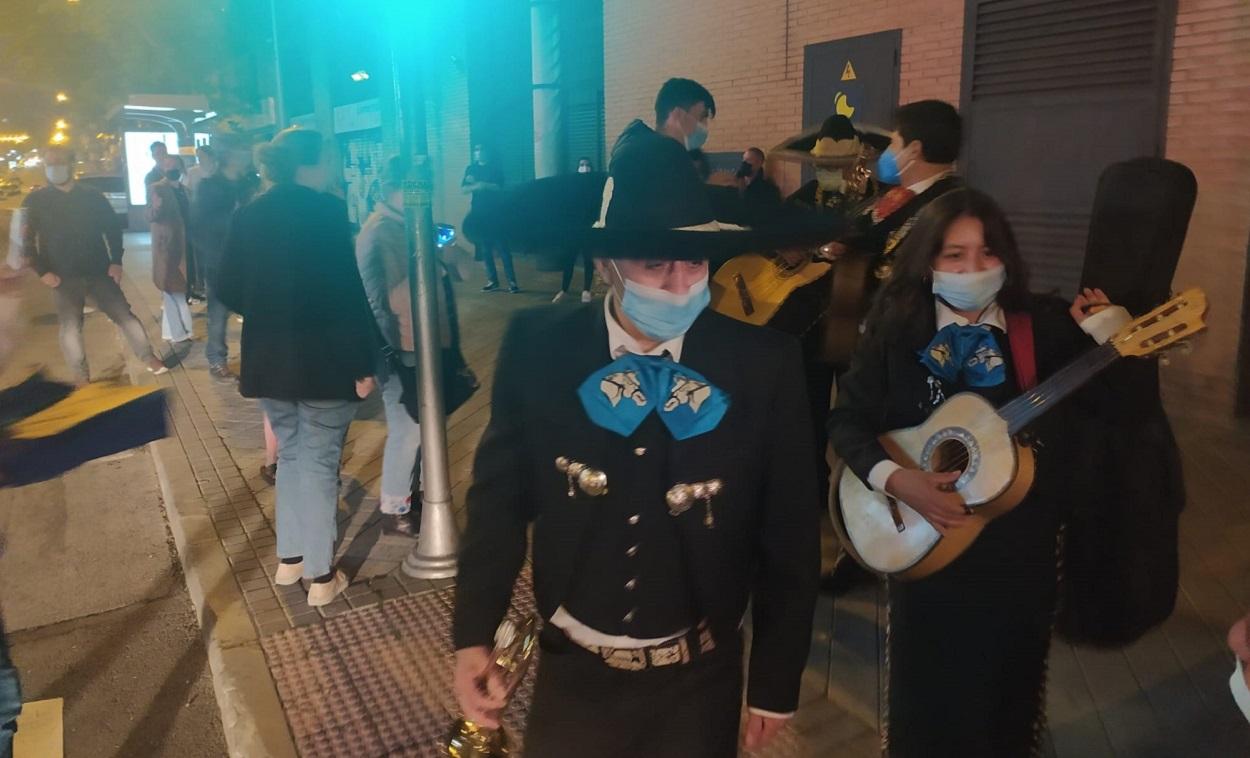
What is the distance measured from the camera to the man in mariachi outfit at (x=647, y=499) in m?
1.94

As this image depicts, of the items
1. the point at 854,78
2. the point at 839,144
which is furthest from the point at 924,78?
the point at 839,144

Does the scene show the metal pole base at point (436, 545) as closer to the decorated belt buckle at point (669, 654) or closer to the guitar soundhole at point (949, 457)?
the guitar soundhole at point (949, 457)

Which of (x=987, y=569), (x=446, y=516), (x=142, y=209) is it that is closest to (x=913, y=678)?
(x=987, y=569)

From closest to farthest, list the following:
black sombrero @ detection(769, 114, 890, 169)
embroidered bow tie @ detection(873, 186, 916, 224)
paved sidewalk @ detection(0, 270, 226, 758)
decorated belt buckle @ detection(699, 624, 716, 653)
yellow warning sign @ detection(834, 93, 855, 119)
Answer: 1. decorated belt buckle @ detection(699, 624, 716, 653)
2. paved sidewalk @ detection(0, 270, 226, 758)
3. embroidered bow tie @ detection(873, 186, 916, 224)
4. black sombrero @ detection(769, 114, 890, 169)
5. yellow warning sign @ detection(834, 93, 855, 119)

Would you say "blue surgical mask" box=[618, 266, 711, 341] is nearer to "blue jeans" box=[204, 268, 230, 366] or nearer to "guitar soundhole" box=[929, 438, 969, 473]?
"guitar soundhole" box=[929, 438, 969, 473]

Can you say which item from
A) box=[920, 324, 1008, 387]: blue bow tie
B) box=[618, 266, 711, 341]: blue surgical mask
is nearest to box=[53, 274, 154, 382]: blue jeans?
box=[618, 266, 711, 341]: blue surgical mask

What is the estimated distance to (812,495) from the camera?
207cm

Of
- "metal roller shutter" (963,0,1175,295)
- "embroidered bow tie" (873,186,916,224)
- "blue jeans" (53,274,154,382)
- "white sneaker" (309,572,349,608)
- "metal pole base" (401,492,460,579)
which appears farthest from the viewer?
"blue jeans" (53,274,154,382)

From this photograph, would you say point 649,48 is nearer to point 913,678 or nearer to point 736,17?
point 736,17

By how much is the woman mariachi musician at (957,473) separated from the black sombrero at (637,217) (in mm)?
555

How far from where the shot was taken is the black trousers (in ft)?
6.57

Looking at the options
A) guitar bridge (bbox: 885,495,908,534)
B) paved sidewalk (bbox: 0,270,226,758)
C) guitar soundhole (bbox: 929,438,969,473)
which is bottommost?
paved sidewalk (bbox: 0,270,226,758)

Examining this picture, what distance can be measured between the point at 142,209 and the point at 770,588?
26693mm

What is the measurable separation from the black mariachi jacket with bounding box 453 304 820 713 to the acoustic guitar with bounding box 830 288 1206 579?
0.59 m
